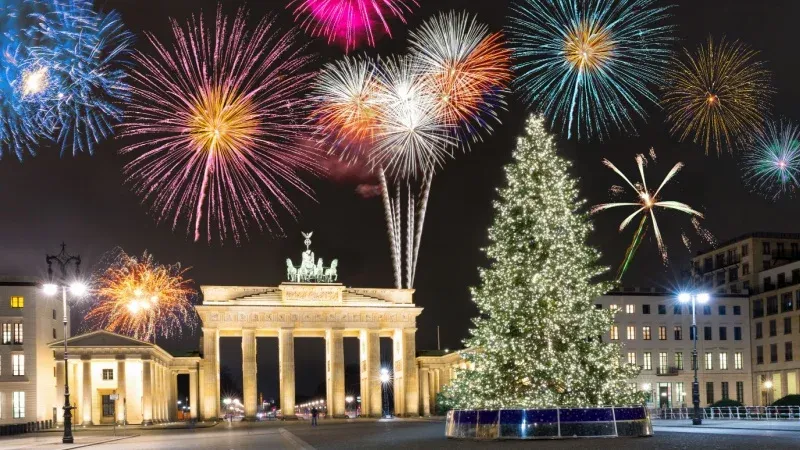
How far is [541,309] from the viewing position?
3784 centimetres

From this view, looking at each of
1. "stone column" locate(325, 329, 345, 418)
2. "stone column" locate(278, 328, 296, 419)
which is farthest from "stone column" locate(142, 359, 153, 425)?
"stone column" locate(325, 329, 345, 418)

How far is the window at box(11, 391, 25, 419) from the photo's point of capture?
83062 millimetres

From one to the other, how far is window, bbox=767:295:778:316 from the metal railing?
29.9 m

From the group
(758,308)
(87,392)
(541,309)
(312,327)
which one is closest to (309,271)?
(312,327)

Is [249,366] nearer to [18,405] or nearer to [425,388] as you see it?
[425,388]

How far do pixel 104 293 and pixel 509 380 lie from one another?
43.8 metres

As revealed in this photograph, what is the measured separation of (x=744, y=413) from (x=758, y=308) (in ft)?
132

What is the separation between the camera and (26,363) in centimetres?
8438

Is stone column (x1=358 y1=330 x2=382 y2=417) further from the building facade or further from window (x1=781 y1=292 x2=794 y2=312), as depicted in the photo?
window (x1=781 y1=292 x2=794 y2=312)

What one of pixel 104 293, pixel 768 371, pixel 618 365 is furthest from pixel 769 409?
pixel 104 293

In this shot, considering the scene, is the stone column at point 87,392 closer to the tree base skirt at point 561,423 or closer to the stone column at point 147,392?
the stone column at point 147,392

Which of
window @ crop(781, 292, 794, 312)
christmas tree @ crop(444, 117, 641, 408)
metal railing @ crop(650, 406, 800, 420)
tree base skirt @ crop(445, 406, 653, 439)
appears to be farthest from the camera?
window @ crop(781, 292, 794, 312)

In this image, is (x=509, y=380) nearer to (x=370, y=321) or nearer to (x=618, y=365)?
(x=618, y=365)

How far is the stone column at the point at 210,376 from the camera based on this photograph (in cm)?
10294
